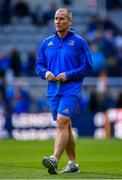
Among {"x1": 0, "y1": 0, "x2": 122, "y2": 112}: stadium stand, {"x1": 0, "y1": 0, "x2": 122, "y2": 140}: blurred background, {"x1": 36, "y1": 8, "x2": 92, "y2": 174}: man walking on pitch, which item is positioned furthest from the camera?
{"x1": 0, "y1": 0, "x2": 122, "y2": 112}: stadium stand

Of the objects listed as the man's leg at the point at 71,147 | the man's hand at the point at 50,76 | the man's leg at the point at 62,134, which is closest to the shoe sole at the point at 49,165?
the man's leg at the point at 62,134

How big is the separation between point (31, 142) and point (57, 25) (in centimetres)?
1000

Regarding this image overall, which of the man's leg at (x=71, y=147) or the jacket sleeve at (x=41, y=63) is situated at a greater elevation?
the jacket sleeve at (x=41, y=63)

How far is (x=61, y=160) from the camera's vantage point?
16906 mm

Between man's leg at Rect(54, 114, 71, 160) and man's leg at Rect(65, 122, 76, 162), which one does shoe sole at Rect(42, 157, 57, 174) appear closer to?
man's leg at Rect(54, 114, 71, 160)

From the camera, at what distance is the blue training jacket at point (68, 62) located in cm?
1364

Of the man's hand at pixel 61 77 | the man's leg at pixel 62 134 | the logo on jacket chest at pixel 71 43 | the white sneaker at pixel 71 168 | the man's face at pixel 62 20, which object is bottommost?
the white sneaker at pixel 71 168

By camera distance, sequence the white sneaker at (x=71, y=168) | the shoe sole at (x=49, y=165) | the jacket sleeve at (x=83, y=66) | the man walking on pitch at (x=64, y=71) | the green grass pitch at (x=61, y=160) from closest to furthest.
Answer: the shoe sole at (x=49, y=165) → the green grass pitch at (x=61, y=160) → the man walking on pitch at (x=64, y=71) → the jacket sleeve at (x=83, y=66) → the white sneaker at (x=71, y=168)

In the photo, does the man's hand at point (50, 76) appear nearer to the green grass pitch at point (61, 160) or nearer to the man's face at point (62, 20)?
the man's face at point (62, 20)

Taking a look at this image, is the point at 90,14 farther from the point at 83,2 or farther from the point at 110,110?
the point at 110,110

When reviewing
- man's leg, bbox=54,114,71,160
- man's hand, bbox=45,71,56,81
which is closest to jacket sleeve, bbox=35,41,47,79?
man's hand, bbox=45,71,56,81

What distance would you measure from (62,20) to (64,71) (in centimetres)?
77

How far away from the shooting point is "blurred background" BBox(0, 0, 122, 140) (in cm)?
2620

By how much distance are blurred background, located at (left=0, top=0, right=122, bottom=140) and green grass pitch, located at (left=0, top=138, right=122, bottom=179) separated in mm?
2555
